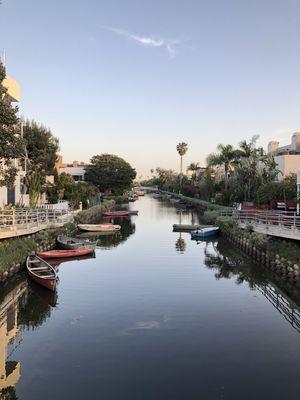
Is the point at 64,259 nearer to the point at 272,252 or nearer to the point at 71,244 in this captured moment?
the point at 71,244

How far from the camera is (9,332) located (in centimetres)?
1866

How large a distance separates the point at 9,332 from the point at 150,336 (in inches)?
252

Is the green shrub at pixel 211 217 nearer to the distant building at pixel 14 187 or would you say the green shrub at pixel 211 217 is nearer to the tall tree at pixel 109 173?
the distant building at pixel 14 187

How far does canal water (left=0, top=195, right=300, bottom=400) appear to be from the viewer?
13.5 m

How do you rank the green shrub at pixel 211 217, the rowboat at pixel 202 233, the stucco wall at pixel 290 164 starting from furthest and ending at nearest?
1. the green shrub at pixel 211 217
2. the stucco wall at pixel 290 164
3. the rowboat at pixel 202 233

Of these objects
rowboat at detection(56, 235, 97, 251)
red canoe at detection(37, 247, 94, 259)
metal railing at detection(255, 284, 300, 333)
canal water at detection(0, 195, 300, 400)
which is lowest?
metal railing at detection(255, 284, 300, 333)

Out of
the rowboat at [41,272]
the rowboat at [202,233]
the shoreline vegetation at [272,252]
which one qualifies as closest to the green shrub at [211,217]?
the rowboat at [202,233]

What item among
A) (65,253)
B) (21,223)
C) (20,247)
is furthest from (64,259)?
(20,247)

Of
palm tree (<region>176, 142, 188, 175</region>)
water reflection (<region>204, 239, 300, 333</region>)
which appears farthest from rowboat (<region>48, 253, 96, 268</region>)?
palm tree (<region>176, 142, 188, 175</region>)

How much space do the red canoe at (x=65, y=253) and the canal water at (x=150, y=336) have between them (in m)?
2.40

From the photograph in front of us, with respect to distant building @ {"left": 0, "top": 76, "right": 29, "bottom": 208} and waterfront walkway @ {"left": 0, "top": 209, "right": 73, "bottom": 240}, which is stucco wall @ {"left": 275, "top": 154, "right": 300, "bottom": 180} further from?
distant building @ {"left": 0, "top": 76, "right": 29, "bottom": 208}

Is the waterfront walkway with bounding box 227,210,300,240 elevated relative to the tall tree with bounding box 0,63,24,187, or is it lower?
lower

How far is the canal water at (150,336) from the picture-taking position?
13508 mm

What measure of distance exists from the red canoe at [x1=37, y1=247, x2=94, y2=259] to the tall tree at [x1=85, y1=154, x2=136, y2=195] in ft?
273
